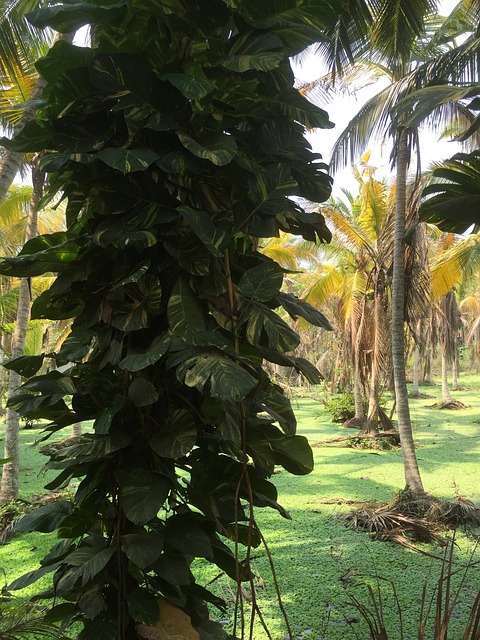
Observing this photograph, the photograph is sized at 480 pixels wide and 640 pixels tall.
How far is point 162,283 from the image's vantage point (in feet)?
3.45

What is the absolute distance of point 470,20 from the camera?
5.97m

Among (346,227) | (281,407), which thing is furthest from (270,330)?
(346,227)

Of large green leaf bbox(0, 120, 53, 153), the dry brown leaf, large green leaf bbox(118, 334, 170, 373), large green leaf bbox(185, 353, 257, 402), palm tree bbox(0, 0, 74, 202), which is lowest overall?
the dry brown leaf

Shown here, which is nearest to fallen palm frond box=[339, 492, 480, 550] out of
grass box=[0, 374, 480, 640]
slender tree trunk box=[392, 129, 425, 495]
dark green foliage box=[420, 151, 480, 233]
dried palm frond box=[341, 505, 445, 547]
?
dried palm frond box=[341, 505, 445, 547]

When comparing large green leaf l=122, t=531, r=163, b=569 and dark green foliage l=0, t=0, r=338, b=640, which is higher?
dark green foliage l=0, t=0, r=338, b=640

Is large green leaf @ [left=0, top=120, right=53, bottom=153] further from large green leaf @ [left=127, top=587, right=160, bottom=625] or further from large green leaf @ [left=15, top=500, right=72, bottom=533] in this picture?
large green leaf @ [left=127, top=587, right=160, bottom=625]

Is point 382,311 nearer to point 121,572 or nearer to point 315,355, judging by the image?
point 121,572

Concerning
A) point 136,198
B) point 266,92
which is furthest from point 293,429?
point 266,92

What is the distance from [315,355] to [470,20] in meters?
17.3

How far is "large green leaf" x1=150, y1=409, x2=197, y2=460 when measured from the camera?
0.89 meters

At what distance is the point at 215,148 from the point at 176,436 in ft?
1.78

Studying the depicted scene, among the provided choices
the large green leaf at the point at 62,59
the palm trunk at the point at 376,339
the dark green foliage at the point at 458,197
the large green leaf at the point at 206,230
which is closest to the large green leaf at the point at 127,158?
the large green leaf at the point at 206,230

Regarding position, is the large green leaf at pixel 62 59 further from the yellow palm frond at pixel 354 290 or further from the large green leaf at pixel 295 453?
the yellow palm frond at pixel 354 290

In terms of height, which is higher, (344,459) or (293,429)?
(293,429)
